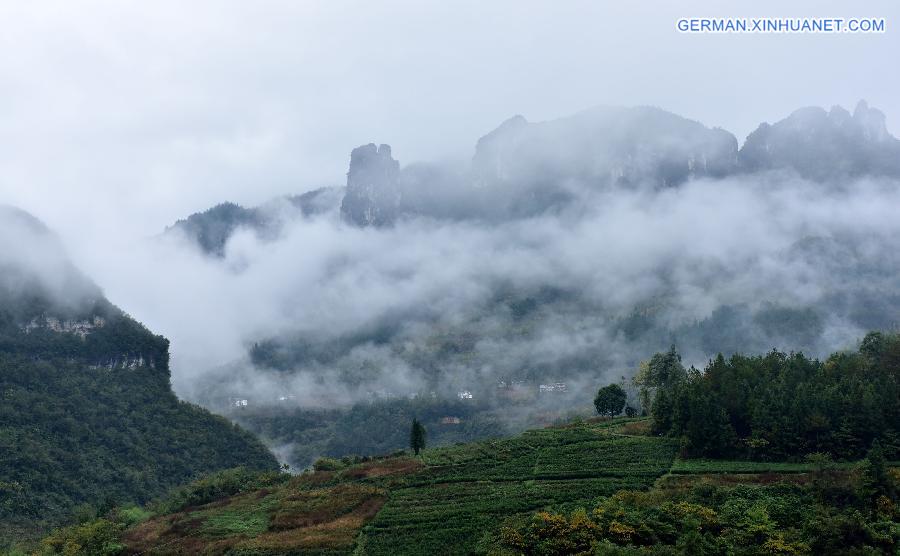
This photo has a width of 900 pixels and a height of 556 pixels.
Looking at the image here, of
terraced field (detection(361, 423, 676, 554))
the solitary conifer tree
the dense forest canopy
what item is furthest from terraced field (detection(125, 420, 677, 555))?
the solitary conifer tree

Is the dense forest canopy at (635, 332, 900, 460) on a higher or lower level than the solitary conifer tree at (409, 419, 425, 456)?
higher

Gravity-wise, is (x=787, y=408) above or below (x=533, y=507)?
above

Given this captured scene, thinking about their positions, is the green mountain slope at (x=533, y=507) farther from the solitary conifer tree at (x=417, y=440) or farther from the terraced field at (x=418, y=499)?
the solitary conifer tree at (x=417, y=440)

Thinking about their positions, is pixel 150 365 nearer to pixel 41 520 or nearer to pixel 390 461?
pixel 41 520

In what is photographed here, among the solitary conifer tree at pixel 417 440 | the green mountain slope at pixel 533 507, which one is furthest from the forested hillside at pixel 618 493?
the solitary conifer tree at pixel 417 440

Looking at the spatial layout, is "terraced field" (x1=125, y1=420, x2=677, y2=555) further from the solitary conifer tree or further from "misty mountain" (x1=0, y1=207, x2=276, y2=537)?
"misty mountain" (x1=0, y1=207, x2=276, y2=537)

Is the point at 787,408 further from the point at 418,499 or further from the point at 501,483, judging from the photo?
the point at 418,499

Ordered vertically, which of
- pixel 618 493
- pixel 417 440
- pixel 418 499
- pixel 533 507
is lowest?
pixel 418 499

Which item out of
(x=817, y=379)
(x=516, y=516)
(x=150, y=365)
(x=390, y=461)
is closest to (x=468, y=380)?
(x=150, y=365)

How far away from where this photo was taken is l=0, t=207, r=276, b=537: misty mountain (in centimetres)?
9962

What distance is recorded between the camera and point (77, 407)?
389 ft

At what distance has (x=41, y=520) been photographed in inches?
3524

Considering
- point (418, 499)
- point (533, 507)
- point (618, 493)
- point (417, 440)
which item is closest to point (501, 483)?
point (418, 499)

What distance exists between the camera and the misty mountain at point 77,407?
327 ft
